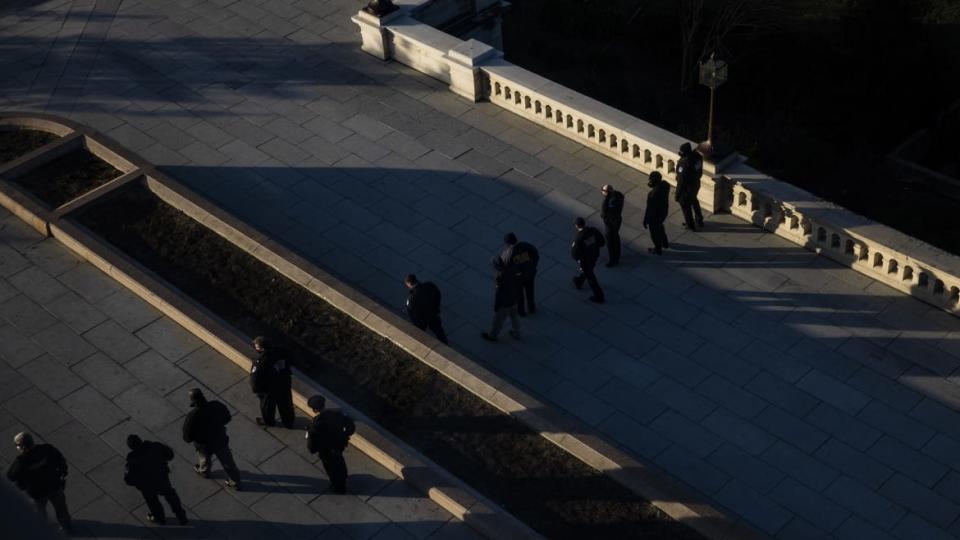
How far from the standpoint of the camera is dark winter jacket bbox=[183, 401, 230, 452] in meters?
13.2

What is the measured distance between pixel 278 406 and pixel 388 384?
1.53 meters

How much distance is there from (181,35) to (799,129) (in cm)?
1345

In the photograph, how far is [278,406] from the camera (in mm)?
14617

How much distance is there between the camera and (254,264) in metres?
17.6

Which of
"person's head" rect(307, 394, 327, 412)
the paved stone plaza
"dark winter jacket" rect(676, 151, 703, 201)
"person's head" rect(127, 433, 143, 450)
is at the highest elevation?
"person's head" rect(127, 433, 143, 450)

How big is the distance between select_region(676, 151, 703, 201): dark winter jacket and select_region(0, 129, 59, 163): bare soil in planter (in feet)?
34.2

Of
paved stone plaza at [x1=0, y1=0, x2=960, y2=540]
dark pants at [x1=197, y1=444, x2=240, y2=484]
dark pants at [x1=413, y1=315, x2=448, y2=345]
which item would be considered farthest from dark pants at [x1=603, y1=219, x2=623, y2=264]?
dark pants at [x1=197, y1=444, x2=240, y2=484]

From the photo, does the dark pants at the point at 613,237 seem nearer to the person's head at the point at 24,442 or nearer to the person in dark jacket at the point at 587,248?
the person in dark jacket at the point at 587,248

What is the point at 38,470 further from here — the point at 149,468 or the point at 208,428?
Result: the point at 208,428

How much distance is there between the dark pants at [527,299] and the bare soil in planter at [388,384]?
1.97 m

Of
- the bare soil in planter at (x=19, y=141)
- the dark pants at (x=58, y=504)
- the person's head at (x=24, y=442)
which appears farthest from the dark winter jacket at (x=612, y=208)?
the bare soil in planter at (x=19, y=141)

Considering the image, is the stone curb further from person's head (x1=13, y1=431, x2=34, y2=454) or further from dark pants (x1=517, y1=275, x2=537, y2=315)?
person's head (x1=13, y1=431, x2=34, y2=454)

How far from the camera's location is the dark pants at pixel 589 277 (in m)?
16.9

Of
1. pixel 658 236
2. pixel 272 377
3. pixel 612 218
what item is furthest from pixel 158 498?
pixel 658 236
